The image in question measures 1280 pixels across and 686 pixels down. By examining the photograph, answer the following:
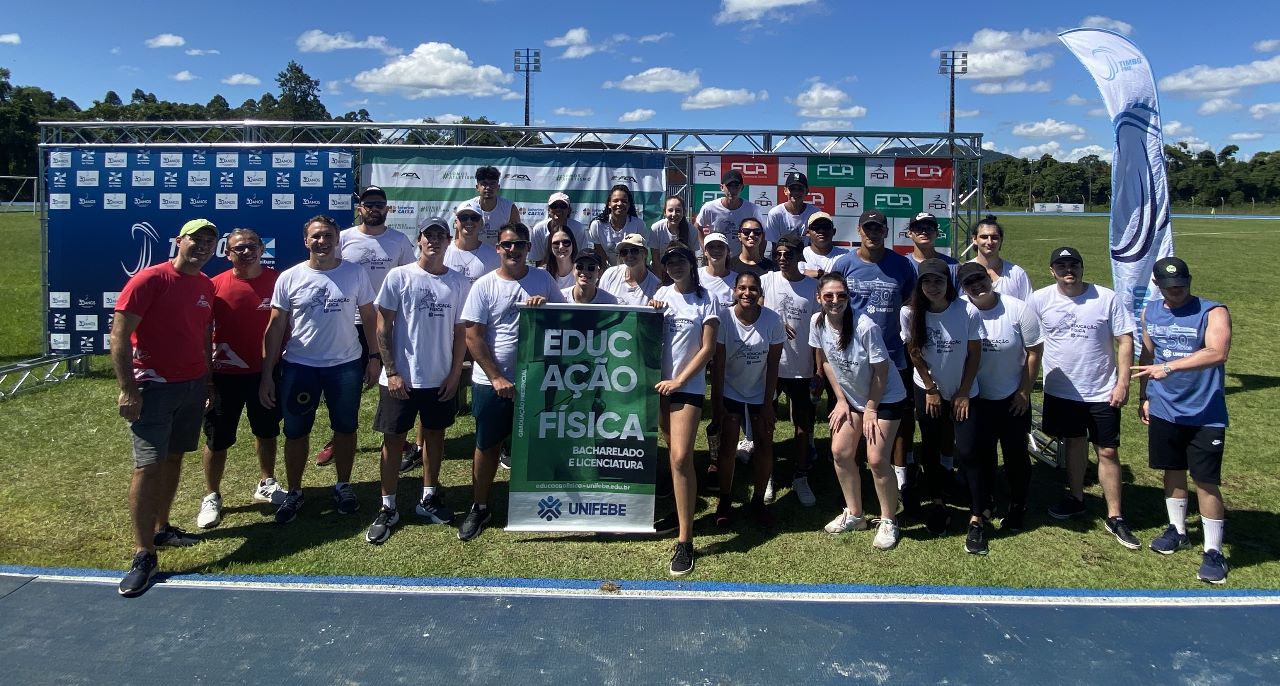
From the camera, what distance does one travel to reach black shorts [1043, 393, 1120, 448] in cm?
469

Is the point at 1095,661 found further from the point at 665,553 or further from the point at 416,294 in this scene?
the point at 416,294

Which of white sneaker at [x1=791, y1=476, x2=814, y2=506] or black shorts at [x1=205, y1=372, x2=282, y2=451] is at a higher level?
black shorts at [x1=205, y1=372, x2=282, y2=451]

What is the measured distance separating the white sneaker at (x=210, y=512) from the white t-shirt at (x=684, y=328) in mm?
3073

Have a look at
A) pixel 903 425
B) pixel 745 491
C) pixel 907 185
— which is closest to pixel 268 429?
pixel 745 491

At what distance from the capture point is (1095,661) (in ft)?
11.1

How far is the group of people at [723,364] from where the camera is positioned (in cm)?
426

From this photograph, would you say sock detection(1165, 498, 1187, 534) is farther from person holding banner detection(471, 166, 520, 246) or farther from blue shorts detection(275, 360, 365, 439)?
person holding banner detection(471, 166, 520, 246)

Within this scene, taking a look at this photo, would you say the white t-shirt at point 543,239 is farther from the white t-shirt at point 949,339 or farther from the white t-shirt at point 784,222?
the white t-shirt at point 949,339

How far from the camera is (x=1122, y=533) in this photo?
4645 mm

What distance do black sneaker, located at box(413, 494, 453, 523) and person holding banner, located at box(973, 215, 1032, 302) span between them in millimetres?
4206

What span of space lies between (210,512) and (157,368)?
1.26 m

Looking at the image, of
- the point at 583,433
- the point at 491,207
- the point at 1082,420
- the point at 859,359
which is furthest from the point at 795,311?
the point at 491,207

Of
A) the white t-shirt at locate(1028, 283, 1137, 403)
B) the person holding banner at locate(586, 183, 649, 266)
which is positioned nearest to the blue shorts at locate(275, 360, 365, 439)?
the person holding banner at locate(586, 183, 649, 266)

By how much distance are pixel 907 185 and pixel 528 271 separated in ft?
20.1
